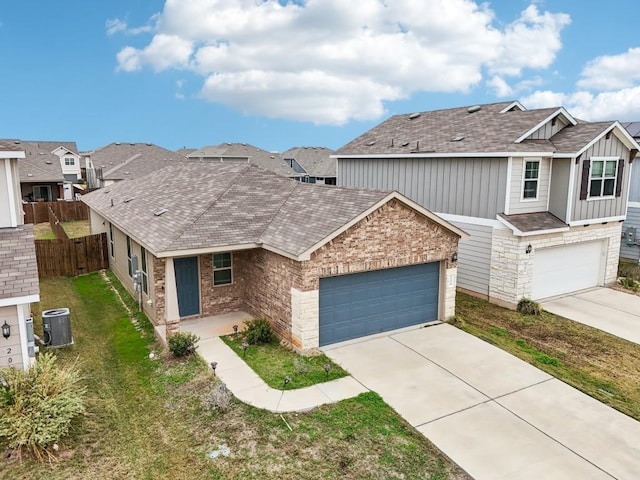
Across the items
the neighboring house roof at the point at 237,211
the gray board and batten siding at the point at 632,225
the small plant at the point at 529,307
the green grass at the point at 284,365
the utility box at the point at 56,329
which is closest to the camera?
the green grass at the point at 284,365

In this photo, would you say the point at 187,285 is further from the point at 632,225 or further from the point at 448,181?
the point at 632,225

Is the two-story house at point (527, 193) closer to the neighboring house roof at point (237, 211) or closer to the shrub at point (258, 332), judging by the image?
the neighboring house roof at point (237, 211)

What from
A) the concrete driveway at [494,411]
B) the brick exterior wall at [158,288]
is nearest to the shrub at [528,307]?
the concrete driveway at [494,411]

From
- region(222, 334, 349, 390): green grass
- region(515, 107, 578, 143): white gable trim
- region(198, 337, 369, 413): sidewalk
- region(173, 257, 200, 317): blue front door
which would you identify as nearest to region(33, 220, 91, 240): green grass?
region(173, 257, 200, 317): blue front door

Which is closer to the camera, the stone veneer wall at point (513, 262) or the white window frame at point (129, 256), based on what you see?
the stone veneer wall at point (513, 262)

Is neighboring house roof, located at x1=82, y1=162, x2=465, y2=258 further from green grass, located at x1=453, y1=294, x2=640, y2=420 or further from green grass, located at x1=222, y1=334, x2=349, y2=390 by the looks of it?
green grass, located at x1=453, y1=294, x2=640, y2=420

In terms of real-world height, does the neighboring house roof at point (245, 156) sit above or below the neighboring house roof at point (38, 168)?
above
